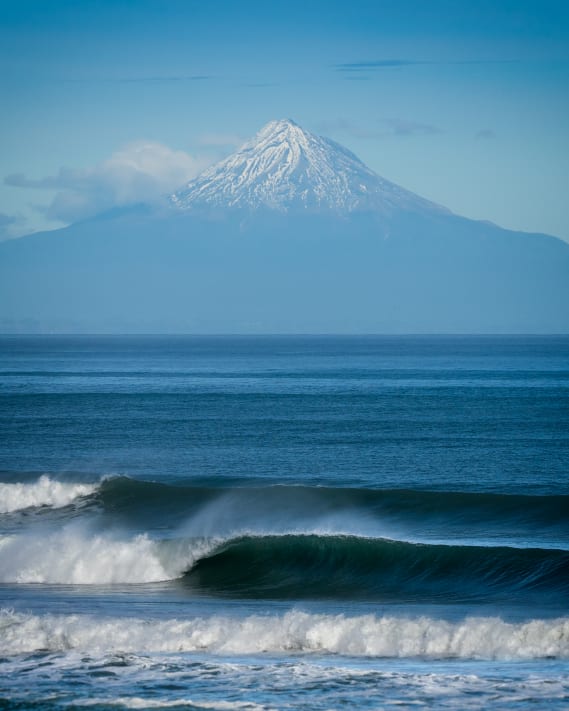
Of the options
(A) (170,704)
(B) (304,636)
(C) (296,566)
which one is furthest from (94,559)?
(A) (170,704)

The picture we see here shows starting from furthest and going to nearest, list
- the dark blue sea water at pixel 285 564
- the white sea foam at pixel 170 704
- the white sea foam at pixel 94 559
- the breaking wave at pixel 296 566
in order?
the white sea foam at pixel 94 559 → the breaking wave at pixel 296 566 → the dark blue sea water at pixel 285 564 → the white sea foam at pixel 170 704

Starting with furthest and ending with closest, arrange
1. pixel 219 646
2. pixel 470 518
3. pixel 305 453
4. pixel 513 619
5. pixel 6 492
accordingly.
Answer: pixel 305 453 → pixel 6 492 → pixel 470 518 → pixel 513 619 → pixel 219 646

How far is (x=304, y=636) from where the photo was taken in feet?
61.1

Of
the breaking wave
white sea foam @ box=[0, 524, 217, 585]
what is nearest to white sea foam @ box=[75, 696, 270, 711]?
the breaking wave

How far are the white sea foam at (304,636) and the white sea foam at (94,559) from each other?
20.4 feet

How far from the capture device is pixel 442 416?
205 ft

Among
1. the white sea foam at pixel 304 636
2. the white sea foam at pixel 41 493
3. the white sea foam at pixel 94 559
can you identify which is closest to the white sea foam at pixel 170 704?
the white sea foam at pixel 304 636

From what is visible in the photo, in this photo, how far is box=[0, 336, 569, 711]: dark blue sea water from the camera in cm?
1600

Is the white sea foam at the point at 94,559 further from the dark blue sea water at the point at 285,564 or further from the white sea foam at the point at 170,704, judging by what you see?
the white sea foam at the point at 170,704

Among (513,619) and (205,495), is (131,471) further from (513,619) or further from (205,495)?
(513,619)

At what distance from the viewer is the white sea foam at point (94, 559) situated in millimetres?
25391

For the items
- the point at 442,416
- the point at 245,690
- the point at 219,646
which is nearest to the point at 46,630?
the point at 219,646

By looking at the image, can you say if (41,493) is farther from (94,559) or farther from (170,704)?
(170,704)

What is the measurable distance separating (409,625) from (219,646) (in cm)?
343
